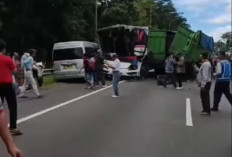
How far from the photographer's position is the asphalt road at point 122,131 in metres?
8.86

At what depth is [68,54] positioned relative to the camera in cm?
2864

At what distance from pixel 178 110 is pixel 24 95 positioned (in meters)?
6.50

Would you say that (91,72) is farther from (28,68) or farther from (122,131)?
(122,131)

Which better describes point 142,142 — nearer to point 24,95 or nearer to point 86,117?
point 86,117

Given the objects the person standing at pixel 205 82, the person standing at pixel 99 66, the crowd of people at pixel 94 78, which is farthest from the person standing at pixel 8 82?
the person standing at pixel 99 66

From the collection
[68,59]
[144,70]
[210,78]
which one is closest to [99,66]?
[68,59]

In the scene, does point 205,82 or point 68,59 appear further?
point 68,59

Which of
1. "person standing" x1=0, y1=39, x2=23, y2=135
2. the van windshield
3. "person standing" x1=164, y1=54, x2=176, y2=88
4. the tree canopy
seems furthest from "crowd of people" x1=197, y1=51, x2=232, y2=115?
the tree canopy

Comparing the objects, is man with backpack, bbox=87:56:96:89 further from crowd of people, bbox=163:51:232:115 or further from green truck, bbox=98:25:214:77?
crowd of people, bbox=163:51:232:115

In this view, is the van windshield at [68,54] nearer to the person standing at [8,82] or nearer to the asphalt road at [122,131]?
the asphalt road at [122,131]

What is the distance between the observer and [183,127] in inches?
466

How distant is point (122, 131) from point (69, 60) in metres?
17.7

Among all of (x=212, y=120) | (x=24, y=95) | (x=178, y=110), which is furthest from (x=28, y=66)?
(x=212, y=120)

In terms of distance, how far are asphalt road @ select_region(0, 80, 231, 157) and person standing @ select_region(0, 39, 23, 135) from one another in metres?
0.36
